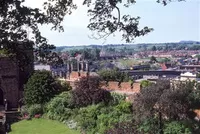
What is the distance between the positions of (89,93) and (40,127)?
2.89m

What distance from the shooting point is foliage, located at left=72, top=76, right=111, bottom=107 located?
19938 mm

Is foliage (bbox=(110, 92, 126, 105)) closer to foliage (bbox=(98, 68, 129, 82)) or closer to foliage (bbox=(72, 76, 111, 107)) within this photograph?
foliage (bbox=(72, 76, 111, 107))

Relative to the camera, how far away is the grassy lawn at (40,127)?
18438mm

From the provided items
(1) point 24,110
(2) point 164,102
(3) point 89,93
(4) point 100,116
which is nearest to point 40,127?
(3) point 89,93

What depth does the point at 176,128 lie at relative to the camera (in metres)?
14.8

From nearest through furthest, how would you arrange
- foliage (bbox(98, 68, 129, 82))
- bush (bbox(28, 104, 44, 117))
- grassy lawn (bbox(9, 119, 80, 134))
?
grassy lawn (bbox(9, 119, 80, 134)) < bush (bbox(28, 104, 44, 117)) < foliage (bbox(98, 68, 129, 82))

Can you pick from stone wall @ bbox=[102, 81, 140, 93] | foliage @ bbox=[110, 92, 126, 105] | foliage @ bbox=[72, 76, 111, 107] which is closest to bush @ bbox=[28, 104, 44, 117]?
foliage @ bbox=[72, 76, 111, 107]

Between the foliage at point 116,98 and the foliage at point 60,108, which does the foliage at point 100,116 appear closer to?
the foliage at point 116,98

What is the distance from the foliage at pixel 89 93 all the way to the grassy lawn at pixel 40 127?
1.59 meters

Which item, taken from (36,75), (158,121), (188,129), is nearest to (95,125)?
(158,121)

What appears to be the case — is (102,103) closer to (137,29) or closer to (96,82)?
(96,82)

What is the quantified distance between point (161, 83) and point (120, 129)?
4.73 m

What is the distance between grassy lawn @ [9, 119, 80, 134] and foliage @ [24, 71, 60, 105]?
5.82 feet

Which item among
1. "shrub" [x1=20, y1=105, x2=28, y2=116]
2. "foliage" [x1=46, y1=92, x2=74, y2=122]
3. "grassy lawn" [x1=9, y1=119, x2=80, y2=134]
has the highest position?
"foliage" [x1=46, y1=92, x2=74, y2=122]
